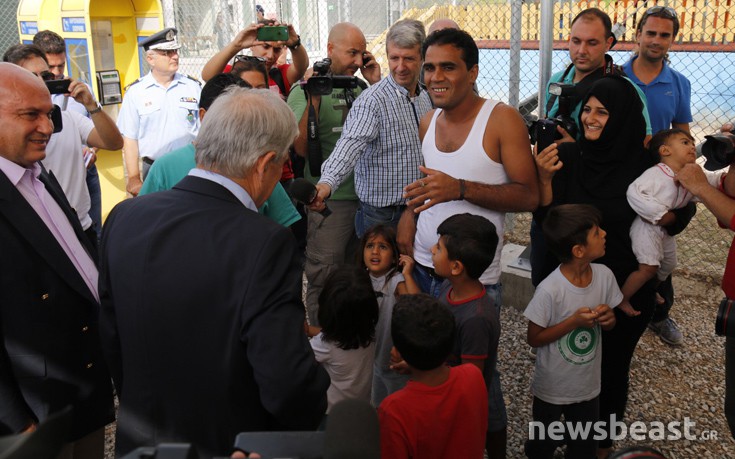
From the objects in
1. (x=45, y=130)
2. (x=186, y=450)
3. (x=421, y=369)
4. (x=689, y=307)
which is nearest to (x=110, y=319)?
(x=45, y=130)

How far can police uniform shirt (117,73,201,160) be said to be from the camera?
4.97 metres

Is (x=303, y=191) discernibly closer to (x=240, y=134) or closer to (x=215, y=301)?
(x=240, y=134)

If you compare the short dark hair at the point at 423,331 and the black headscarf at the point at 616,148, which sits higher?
the black headscarf at the point at 616,148

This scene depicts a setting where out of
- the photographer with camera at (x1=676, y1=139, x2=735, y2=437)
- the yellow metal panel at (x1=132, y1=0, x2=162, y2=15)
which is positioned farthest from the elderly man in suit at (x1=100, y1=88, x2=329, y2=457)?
the yellow metal panel at (x1=132, y1=0, x2=162, y2=15)

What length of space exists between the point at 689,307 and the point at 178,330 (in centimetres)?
449

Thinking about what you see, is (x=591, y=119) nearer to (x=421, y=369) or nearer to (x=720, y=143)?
(x=720, y=143)

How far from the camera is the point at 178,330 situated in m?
1.68

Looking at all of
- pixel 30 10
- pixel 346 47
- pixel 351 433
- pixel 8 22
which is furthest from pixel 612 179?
pixel 8 22

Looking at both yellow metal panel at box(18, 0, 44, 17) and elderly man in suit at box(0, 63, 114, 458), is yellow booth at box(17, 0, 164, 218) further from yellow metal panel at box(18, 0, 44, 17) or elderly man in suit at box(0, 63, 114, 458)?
elderly man in suit at box(0, 63, 114, 458)

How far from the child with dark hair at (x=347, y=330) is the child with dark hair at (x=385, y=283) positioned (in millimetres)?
128

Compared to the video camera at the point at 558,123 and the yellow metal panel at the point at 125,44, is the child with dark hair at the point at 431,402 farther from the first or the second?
the yellow metal panel at the point at 125,44

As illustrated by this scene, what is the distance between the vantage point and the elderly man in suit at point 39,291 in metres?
2.00

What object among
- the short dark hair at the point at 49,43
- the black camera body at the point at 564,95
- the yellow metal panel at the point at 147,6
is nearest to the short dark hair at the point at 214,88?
the black camera body at the point at 564,95

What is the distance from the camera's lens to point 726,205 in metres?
2.52
